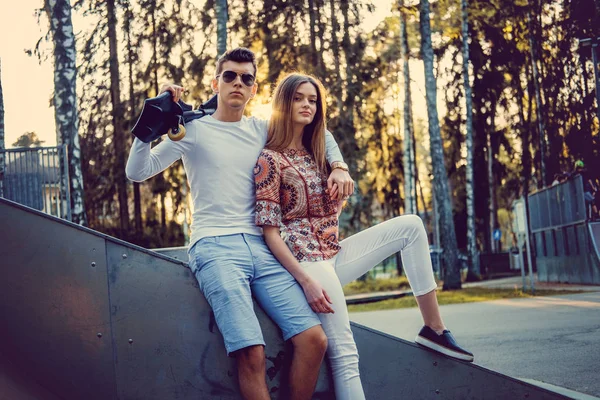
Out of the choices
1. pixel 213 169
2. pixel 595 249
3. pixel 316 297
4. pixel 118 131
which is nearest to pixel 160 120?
pixel 213 169

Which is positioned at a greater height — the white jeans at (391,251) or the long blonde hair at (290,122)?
the long blonde hair at (290,122)

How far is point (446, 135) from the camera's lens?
34.4 m

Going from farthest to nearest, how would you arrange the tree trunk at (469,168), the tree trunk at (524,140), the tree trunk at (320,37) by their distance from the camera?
the tree trunk at (524,140) → the tree trunk at (469,168) → the tree trunk at (320,37)

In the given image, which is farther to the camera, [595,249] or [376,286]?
[376,286]

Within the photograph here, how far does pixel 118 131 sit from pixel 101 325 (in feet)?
68.2

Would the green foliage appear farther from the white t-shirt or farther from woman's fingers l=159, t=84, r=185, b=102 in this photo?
woman's fingers l=159, t=84, r=185, b=102

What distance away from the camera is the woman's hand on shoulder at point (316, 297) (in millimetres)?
3891

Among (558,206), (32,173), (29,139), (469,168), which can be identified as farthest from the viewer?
(469,168)

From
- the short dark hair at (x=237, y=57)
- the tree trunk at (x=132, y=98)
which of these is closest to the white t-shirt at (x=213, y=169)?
the short dark hair at (x=237, y=57)

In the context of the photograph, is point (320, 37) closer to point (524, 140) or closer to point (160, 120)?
point (524, 140)

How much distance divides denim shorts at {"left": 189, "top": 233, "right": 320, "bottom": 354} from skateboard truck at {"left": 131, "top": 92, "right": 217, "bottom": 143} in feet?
1.90

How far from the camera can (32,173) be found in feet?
40.5

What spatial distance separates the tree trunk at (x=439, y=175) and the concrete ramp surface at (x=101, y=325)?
18375 mm

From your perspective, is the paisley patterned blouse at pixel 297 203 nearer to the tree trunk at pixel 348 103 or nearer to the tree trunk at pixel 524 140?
the tree trunk at pixel 348 103
